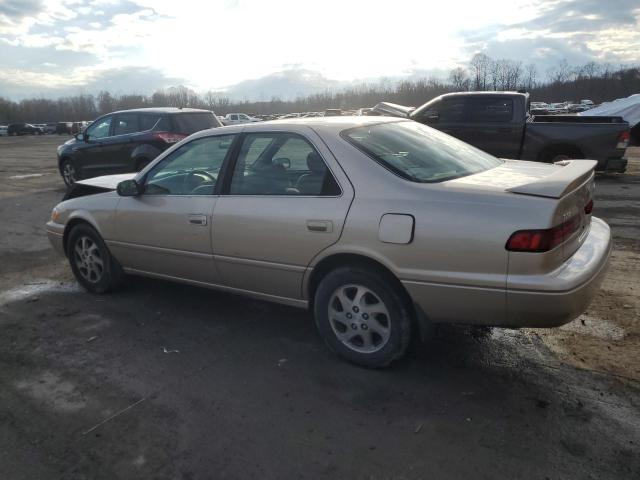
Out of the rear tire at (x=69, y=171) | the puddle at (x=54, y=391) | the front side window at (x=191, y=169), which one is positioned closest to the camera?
the puddle at (x=54, y=391)

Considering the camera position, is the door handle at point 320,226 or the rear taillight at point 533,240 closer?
the rear taillight at point 533,240

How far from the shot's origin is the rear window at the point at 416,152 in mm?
3430

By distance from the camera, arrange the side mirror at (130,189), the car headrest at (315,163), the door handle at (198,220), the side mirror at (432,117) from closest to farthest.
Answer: the car headrest at (315,163)
the door handle at (198,220)
the side mirror at (130,189)
the side mirror at (432,117)

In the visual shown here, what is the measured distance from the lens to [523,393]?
10.2ft

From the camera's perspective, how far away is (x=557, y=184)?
300 centimetres

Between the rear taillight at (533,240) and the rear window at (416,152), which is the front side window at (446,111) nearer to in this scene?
the rear window at (416,152)

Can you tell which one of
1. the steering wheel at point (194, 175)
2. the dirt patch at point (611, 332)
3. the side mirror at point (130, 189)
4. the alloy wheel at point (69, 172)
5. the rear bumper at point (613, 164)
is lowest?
the dirt patch at point (611, 332)

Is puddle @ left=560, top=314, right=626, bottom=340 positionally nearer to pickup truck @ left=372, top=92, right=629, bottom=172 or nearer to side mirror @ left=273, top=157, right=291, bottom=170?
side mirror @ left=273, top=157, right=291, bottom=170

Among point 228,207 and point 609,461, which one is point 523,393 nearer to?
point 609,461

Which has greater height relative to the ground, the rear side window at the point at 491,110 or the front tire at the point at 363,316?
the rear side window at the point at 491,110

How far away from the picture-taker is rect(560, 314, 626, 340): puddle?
3804 mm

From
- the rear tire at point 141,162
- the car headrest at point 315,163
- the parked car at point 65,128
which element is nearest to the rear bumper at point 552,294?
the car headrest at point 315,163

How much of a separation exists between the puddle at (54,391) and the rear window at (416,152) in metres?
2.42

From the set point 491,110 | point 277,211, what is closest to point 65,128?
point 491,110
